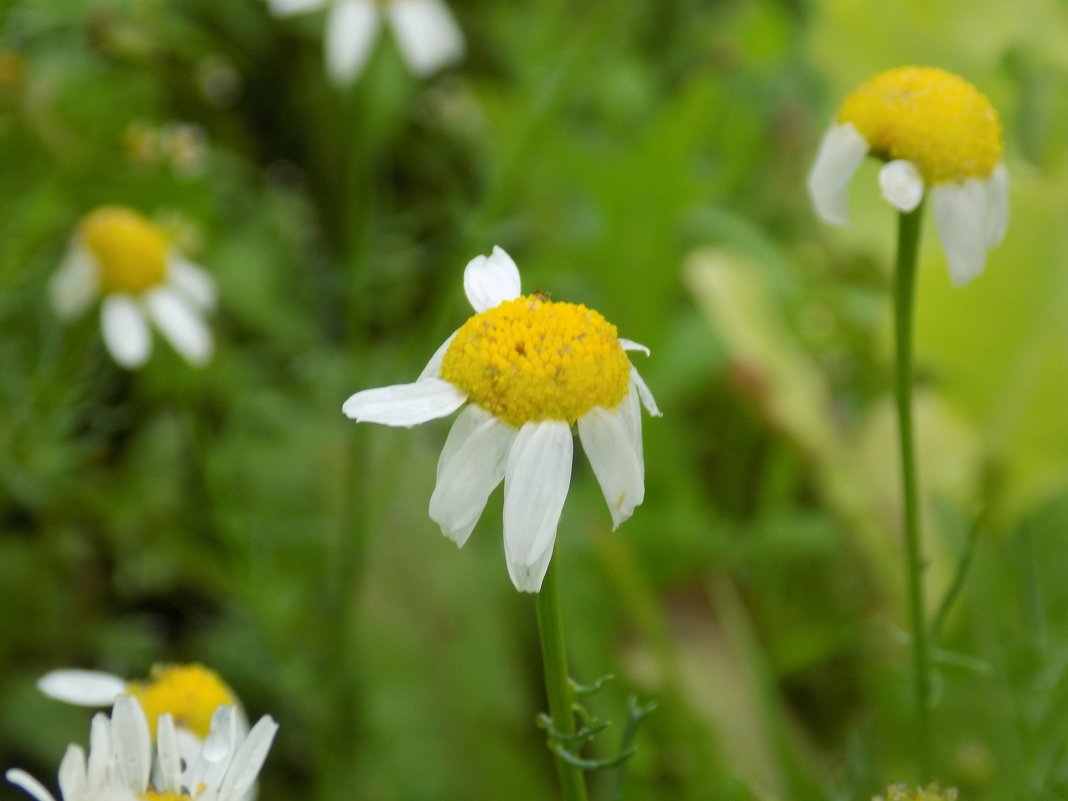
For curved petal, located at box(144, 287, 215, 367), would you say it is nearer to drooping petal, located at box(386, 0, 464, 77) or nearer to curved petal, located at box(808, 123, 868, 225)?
drooping petal, located at box(386, 0, 464, 77)

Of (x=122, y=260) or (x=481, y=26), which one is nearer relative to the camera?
(x=122, y=260)

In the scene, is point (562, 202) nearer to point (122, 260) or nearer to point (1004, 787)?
point (122, 260)

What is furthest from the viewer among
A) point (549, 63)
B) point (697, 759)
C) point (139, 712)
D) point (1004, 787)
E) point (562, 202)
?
point (562, 202)

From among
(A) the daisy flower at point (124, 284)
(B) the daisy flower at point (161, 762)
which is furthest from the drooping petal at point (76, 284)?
(B) the daisy flower at point (161, 762)

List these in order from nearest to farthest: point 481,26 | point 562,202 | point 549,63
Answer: point 549,63 → point 562,202 → point 481,26

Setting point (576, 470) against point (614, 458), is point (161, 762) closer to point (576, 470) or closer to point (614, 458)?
point (614, 458)

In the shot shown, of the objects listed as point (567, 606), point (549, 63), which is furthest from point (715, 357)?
point (549, 63)

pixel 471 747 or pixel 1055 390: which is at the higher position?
pixel 1055 390
